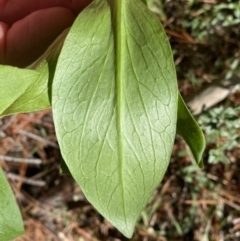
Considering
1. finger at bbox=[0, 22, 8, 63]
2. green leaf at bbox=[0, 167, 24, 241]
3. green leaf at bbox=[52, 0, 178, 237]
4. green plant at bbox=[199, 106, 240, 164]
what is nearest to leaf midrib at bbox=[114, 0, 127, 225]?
green leaf at bbox=[52, 0, 178, 237]

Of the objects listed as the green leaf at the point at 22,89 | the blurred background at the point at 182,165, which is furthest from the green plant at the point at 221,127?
the green leaf at the point at 22,89

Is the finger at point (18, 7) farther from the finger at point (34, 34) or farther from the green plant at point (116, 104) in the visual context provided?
the green plant at point (116, 104)

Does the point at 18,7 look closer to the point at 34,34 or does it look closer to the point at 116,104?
the point at 34,34

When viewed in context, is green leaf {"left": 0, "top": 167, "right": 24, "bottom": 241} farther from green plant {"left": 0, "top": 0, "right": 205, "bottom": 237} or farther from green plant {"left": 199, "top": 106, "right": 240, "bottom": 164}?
green plant {"left": 199, "top": 106, "right": 240, "bottom": 164}

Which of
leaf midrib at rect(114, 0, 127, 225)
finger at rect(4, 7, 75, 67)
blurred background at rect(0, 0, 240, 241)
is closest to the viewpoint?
leaf midrib at rect(114, 0, 127, 225)

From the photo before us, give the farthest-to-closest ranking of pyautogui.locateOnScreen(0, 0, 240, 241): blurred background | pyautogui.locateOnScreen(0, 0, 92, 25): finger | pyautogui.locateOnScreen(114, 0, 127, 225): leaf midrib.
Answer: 1. pyautogui.locateOnScreen(0, 0, 240, 241): blurred background
2. pyautogui.locateOnScreen(0, 0, 92, 25): finger
3. pyautogui.locateOnScreen(114, 0, 127, 225): leaf midrib

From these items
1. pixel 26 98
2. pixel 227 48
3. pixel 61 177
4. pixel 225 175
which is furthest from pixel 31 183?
pixel 26 98
